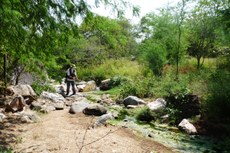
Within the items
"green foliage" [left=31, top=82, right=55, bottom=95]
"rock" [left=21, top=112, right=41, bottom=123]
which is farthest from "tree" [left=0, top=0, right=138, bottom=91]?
"green foliage" [left=31, top=82, right=55, bottom=95]

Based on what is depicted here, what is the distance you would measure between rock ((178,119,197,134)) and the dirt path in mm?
1844

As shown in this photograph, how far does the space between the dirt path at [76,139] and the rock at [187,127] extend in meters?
1.84

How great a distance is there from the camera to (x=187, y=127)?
910 cm

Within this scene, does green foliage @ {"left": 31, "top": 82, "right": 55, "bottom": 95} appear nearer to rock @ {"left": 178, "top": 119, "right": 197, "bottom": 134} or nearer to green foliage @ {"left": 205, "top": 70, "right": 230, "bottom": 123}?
rock @ {"left": 178, "top": 119, "right": 197, "bottom": 134}

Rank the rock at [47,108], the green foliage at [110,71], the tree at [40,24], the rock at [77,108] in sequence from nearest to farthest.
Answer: the tree at [40,24] < the rock at [47,108] < the rock at [77,108] < the green foliage at [110,71]


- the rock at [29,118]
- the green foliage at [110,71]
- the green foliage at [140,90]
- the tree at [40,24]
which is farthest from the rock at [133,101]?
the green foliage at [110,71]

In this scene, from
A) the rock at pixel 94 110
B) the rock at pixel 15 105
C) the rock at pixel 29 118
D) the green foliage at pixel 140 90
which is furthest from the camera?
the green foliage at pixel 140 90

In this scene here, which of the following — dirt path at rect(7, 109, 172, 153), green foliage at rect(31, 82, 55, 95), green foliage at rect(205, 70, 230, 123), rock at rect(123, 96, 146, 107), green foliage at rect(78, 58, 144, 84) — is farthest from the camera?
green foliage at rect(78, 58, 144, 84)

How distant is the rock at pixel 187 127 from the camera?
893cm

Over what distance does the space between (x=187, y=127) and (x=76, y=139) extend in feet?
12.7

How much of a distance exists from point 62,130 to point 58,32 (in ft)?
9.73

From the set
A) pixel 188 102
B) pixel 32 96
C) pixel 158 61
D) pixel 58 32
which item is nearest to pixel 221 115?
pixel 188 102

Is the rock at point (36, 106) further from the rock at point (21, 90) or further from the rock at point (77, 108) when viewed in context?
the rock at point (77, 108)

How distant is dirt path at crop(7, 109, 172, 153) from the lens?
6.30 m
